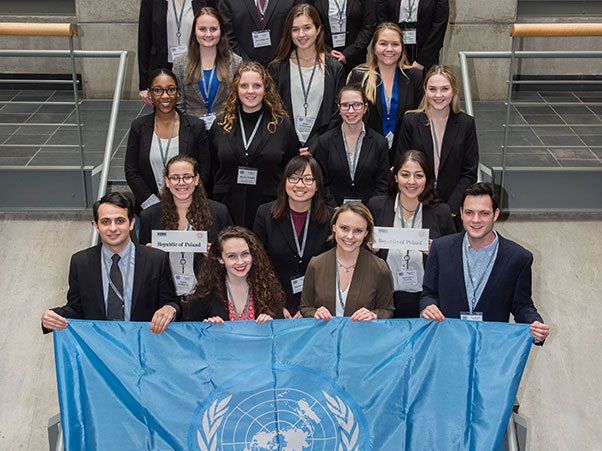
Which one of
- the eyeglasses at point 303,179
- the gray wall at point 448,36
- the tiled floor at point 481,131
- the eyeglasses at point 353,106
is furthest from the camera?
the gray wall at point 448,36

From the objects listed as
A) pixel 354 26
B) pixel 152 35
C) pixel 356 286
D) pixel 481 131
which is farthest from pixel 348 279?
pixel 481 131

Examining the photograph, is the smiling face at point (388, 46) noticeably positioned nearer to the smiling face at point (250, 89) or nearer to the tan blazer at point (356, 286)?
the smiling face at point (250, 89)

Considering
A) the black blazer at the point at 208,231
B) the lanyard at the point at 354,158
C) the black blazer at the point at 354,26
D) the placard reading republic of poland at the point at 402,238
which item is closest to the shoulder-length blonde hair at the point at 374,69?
the lanyard at the point at 354,158

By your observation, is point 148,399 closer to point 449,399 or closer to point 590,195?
point 449,399

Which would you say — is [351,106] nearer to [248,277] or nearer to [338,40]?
[338,40]

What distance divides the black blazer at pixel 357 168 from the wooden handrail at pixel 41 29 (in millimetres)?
2242

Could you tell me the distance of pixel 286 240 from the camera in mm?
5457

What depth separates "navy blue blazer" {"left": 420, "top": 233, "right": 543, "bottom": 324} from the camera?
16.2ft

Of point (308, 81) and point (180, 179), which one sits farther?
point (308, 81)

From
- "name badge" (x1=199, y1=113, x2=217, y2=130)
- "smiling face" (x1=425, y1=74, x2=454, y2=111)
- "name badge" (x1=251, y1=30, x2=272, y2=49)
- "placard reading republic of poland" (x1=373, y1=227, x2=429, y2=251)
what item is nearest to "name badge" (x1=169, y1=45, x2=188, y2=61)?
"name badge" (x1=251, y1=30, x2=272, y2=49)

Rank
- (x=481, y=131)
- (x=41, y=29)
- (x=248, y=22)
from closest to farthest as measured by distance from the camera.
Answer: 1. (x=248, y=22)
2. (x=41, y=29)
3. (x=481, y=131)

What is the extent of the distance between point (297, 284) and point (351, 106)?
1.16 meters

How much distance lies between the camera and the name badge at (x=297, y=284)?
551cm

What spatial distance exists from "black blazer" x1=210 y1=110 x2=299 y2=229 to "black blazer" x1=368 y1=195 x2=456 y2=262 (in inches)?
31.2
